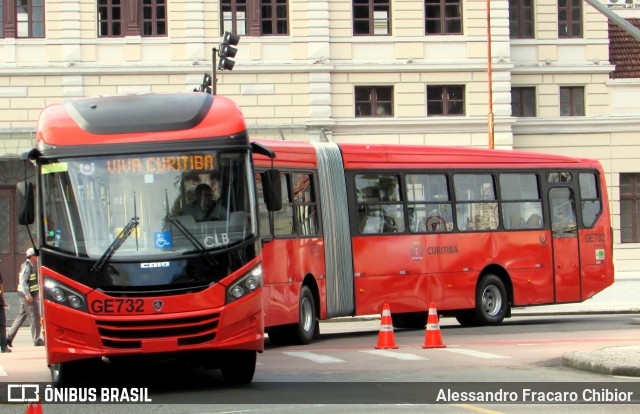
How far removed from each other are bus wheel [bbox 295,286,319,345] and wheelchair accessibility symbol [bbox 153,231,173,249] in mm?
7766

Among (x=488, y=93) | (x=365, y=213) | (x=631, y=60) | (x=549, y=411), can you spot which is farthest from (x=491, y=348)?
(x=631, y=60)

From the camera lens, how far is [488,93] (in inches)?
1604

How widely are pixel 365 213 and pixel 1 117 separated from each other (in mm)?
19322

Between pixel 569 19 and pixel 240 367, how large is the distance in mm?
30465

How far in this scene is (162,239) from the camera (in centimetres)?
1351

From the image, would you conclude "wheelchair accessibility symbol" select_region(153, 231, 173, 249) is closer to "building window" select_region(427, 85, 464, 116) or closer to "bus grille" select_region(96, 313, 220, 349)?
"bus grille" select_region(96, 313, 220, 349)

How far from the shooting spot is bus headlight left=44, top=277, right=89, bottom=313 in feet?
43.6

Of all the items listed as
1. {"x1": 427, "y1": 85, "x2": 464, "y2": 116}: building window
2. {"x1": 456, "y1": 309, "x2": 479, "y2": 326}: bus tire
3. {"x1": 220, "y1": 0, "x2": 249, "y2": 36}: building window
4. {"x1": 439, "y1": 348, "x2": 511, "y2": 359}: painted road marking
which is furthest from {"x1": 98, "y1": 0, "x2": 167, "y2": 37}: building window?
{"x1": 439, "y1": 348, "x2": 511, "y2": 359}: painted road marking

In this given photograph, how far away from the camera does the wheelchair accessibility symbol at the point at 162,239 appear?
13.5m

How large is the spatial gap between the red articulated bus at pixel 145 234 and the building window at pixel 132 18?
26.4m

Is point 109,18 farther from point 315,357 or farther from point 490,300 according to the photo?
point 315,357

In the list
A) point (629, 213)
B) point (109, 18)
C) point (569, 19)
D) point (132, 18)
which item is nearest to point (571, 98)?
point (569, 19)

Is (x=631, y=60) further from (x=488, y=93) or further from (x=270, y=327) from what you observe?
(x=270, y=327)

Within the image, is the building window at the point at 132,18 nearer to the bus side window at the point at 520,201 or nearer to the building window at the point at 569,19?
the building window at the point at 569,19
